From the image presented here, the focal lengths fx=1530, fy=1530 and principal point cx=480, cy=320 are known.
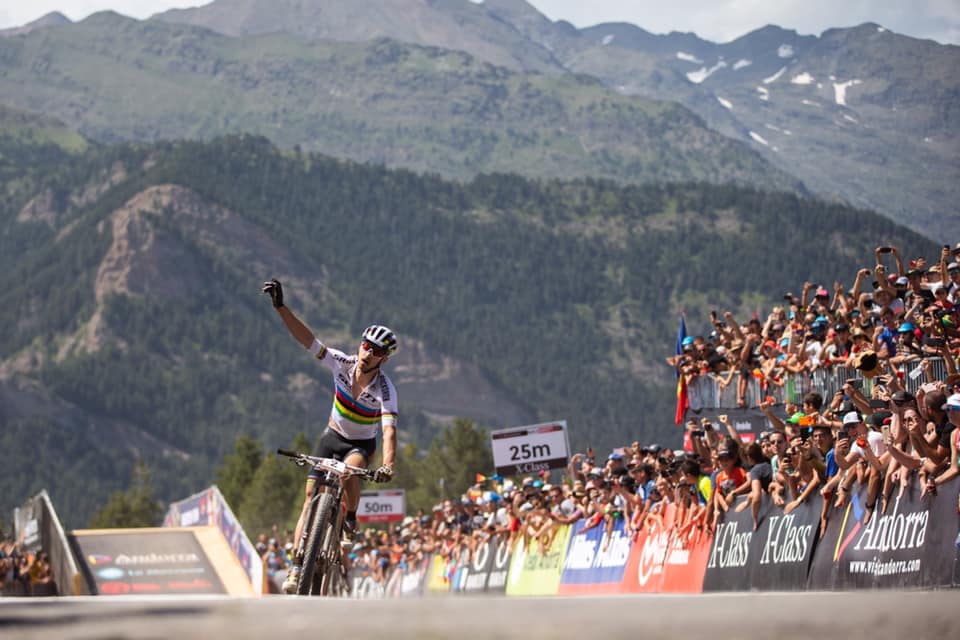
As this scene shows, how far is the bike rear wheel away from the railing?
9.95 m

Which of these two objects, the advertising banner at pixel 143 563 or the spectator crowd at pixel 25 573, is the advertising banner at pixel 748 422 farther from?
the spectator crowd at pixel 25 573

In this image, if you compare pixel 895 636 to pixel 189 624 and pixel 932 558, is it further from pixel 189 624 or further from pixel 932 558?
pixel 932 558

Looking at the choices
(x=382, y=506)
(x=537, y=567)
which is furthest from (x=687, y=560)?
(x=382, y=506)

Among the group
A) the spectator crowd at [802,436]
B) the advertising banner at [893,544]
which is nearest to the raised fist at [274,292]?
the spectator crowd at [802,436]

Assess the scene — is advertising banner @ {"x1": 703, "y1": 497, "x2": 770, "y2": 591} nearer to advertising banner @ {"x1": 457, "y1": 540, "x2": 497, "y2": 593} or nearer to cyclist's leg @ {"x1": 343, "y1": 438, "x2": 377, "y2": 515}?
cyclist's leg @ {"x1": 343, "y1": 438, "x2": 377, "y2": 515}

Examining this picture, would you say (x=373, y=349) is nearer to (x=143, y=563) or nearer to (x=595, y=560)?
(x=595, y=560)

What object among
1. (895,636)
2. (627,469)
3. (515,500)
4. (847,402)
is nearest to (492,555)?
(515,500)

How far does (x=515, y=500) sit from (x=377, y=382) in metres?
15.0

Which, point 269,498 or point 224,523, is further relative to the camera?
point 269,498

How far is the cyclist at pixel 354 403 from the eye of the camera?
12.1 m

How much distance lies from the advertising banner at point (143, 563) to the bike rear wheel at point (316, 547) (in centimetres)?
2949

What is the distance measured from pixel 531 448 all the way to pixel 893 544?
16.6 m

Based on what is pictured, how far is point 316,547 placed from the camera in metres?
11.8

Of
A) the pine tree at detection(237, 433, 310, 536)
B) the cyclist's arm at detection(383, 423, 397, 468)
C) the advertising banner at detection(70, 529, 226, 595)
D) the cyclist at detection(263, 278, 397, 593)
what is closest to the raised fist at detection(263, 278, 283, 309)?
the cyclist at detection(263, 278, 397, 593)
